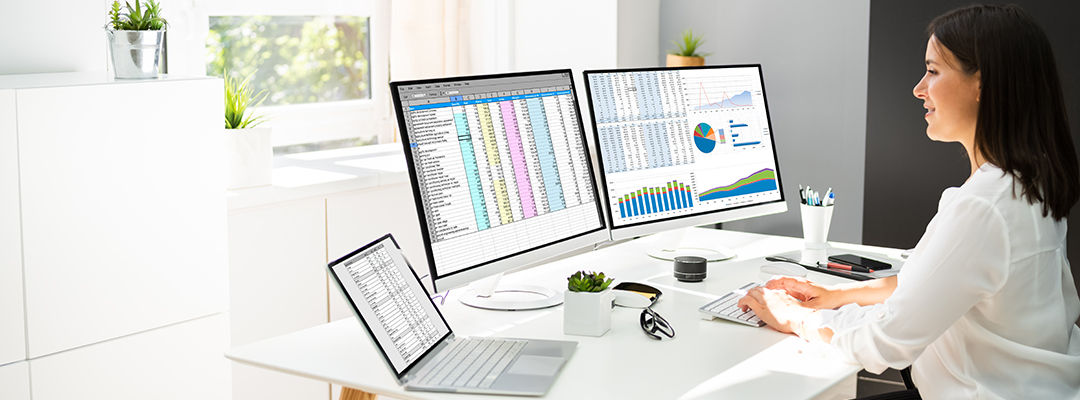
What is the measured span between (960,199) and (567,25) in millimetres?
2125

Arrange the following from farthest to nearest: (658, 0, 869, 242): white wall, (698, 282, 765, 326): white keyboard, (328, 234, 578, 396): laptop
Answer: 1. (658, 0, 869, 242): white wall
2. (698, 282, 765, 326): white keyboard
3. (328, 234, 578, 396): laptop

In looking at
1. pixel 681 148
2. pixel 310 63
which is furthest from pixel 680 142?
pixel 310 63

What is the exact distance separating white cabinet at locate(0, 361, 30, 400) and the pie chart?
149 centimetres

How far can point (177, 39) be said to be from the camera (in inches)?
101

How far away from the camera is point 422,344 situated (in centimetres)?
159

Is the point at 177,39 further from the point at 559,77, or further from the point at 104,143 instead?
the point at 559,77

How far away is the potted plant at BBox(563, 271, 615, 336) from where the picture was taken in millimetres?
1758

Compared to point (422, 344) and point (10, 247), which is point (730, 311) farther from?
point (10, 247)

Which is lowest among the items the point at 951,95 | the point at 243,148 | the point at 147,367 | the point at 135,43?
the point at 147,367

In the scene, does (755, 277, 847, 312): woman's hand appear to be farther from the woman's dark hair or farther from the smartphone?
the woman's dark hair

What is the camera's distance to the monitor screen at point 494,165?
69.7 inches

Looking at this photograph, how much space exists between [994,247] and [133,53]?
1652 mm

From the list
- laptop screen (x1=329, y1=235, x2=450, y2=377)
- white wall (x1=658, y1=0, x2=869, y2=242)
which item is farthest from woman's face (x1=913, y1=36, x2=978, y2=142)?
white wall (x1=658, y1=0, x2=869, y2=242)

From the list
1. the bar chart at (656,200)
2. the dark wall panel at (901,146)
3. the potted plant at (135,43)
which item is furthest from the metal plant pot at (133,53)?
the dark wall panel at (901,146)
